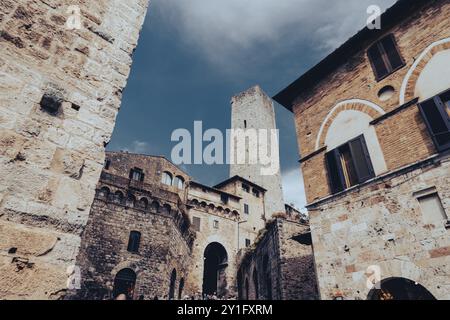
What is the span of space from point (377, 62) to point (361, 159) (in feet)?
10.6

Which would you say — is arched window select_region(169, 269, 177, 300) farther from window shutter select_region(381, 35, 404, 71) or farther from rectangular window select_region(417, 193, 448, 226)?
window shutter select_region(381, 35, 404, 71)

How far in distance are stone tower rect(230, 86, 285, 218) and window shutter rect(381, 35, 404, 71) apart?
86.0 feet

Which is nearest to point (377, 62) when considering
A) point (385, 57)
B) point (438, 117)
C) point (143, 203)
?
point (385, 57)

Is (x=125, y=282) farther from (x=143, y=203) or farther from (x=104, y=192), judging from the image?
(x=104, y=192)

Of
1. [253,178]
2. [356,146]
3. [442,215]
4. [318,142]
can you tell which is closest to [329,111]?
[318,142]

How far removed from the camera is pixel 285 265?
14688 millimetres

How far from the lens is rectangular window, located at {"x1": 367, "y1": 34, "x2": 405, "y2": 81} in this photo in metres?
7.98

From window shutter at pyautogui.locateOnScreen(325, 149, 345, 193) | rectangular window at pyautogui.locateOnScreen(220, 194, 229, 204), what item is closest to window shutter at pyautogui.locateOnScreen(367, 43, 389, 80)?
window shutter at pyautogui.locateOnScreen(325, 149, 345, 193)

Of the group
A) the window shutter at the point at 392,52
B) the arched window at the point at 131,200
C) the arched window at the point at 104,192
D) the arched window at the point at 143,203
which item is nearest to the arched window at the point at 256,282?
the arched window at the point at 143,203

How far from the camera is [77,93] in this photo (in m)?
2.52

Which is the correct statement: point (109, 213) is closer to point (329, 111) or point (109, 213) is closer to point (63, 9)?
point (329, 111)

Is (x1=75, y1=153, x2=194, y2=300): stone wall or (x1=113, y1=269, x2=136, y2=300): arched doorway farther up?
(x1=75, y1=153, x2=194, y2=300): stone wall

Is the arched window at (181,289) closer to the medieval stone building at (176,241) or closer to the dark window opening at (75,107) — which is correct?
the medieval stone building at (176,241)

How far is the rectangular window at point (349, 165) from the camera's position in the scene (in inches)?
309
